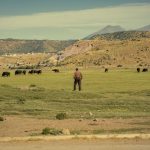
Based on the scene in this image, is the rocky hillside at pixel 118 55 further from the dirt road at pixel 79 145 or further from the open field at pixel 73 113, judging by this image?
the dirt road at pixel 79 145

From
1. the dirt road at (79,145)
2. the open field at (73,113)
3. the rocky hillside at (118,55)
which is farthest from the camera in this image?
the rocky hillside at (118,55)

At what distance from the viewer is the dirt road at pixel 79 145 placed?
12438 mm

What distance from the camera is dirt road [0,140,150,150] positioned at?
40.8 ft

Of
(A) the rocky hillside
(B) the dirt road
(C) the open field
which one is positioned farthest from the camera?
(A) the rocky hillside

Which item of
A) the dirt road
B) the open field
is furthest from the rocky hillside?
the dirt road

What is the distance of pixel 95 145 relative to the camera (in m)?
12.8

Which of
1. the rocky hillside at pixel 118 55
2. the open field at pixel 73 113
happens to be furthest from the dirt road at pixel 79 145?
the rocky hillside at pixel 118 55

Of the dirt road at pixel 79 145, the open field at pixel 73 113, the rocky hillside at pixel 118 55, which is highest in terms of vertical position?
the rocky hillside at pixel 118 55

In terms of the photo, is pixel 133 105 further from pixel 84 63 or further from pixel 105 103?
pixel 84 63

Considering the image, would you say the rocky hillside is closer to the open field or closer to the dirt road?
the open field

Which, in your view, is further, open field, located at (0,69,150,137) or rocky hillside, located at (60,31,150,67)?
rocky hillside, located at (60,31,150,67)

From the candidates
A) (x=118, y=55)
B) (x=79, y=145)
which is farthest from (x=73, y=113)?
(x=118, y=55)

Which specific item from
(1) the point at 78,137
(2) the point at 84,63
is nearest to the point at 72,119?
(1) the point at 78,137

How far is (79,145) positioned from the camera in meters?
12.9
